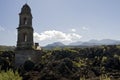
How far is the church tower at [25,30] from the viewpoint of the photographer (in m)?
44.7

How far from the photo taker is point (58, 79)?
3450cm

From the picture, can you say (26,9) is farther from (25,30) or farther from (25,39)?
(25,39)

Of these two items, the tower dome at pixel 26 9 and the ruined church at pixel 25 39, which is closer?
the ruined church at pixel 25 39

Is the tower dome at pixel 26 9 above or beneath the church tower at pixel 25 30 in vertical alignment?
above

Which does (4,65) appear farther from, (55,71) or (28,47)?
(55,71)

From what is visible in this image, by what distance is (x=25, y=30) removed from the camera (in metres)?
44.8

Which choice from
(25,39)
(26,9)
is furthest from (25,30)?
(26,9)

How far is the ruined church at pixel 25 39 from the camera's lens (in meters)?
44.7

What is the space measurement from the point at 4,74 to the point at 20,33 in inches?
416

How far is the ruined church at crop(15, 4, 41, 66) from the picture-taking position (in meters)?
44.7

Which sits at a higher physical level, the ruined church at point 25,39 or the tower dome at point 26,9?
the tower dome at point 26,9

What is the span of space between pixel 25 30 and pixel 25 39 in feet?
4.40

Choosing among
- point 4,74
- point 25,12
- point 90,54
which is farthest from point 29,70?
point 90,54

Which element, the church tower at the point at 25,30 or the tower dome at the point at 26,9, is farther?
the tower dome at the point at 26,9
